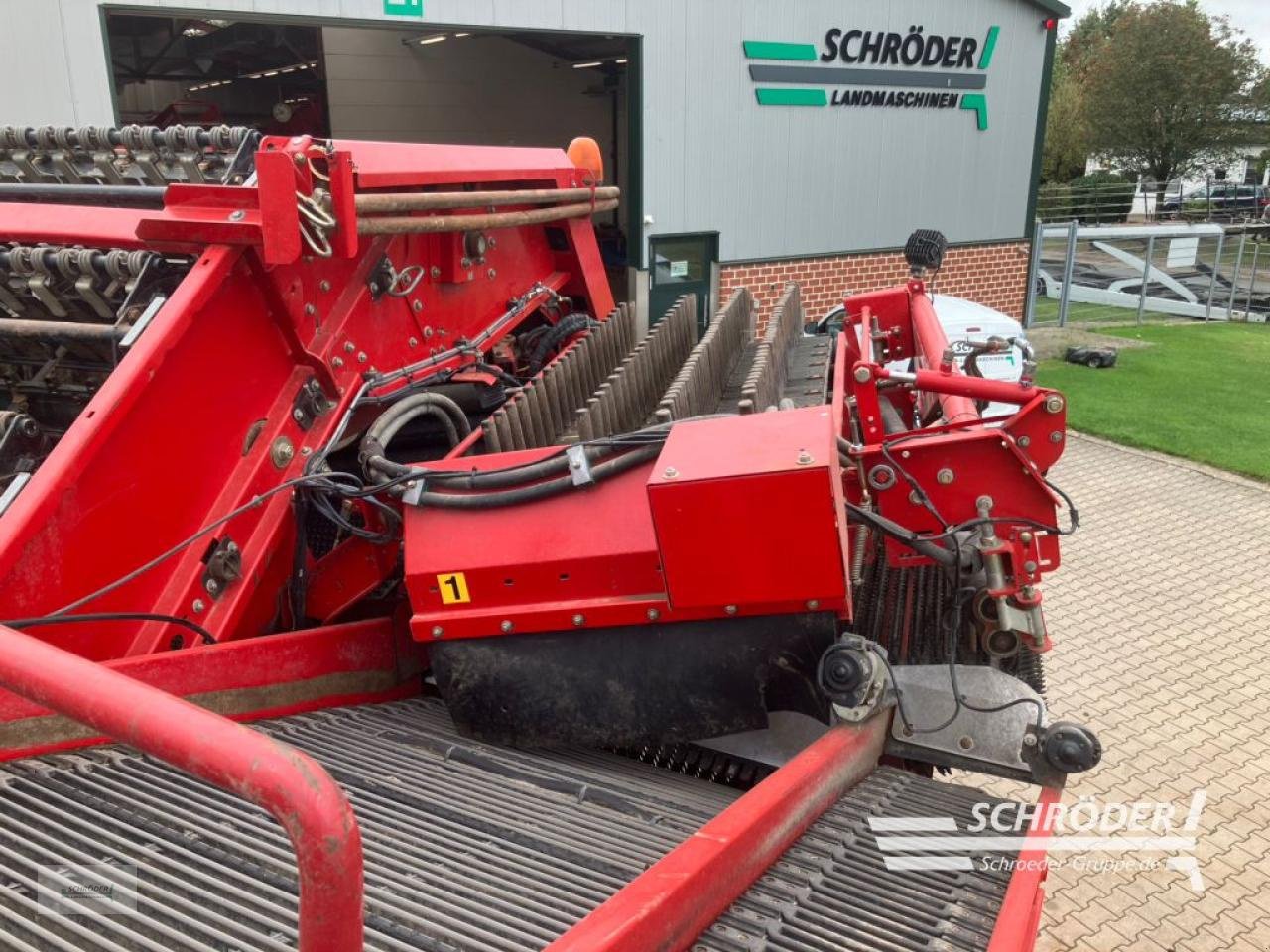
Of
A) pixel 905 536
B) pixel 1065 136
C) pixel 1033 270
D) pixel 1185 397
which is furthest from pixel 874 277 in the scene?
pixel 1065 136

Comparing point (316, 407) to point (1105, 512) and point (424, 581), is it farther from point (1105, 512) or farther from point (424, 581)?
point (1105, 512)

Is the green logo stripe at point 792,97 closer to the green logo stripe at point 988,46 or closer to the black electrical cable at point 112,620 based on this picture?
the green logo stripe at point 988,46

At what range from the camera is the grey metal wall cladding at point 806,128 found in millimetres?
10047

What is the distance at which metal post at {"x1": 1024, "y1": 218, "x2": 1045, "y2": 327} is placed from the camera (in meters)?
13.9

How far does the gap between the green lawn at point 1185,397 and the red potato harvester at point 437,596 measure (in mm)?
7385

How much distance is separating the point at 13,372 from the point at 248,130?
3.24ft

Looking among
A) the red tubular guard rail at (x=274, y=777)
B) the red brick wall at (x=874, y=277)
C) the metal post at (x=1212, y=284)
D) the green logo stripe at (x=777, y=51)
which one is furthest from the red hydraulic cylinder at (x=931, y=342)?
the metal post at (x=1212, y=284)

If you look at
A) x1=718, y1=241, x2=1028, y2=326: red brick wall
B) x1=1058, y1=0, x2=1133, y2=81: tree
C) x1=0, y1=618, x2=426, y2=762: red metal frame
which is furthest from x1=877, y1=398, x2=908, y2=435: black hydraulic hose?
x1=1058, y1=0, x2=1133, y2=81: tree

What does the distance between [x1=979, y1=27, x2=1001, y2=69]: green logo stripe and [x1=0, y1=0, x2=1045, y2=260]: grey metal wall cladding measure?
0.07 m

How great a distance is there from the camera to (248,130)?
303 cm

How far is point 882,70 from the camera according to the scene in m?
11.6

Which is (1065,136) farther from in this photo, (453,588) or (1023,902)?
(1023,902)

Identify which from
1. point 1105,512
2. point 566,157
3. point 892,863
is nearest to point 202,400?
point 892,863

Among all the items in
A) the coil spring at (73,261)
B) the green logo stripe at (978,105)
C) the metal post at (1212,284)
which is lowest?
the metal post at (1212,284)
